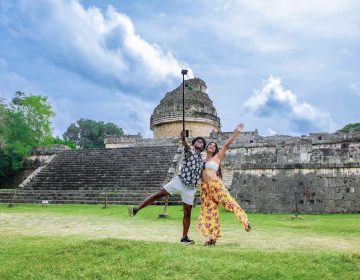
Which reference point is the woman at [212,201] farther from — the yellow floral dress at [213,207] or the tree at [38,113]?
the tree at [38,113]

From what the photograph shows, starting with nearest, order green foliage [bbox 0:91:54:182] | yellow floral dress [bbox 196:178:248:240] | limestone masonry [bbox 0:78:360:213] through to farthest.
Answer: yellow floral dress [bbox 196:178:248:240], limestone masonry [bbox 0:78:360:213], green foliage [bbox 0:91:54:182]

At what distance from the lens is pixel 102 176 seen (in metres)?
20.1

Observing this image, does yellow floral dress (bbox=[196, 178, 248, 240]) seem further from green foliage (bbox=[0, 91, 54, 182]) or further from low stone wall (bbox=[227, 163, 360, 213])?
green foliage (bbox=[0, 91, 54, 182])

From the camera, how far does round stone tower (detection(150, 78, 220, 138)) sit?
1062 inches

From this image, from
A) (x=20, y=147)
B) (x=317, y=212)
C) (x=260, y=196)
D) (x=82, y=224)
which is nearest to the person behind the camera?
(x=82, y=224)

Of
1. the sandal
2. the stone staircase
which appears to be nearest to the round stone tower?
the stone staircase

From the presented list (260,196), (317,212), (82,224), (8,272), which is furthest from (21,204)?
(8,272)

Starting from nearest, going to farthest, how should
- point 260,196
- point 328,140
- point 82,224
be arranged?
point 82,224, point 260,196, point 328,140

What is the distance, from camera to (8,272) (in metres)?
4.83

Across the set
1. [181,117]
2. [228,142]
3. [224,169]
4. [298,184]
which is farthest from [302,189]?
[181,117]

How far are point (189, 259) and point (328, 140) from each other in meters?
14.5

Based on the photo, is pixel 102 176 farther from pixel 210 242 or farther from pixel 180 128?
pixel 210 242

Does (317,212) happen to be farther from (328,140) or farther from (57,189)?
(57,189)

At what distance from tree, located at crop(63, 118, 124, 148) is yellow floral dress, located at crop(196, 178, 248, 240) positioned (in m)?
50.6
